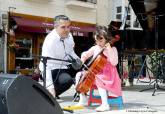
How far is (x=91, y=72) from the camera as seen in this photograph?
4.98m

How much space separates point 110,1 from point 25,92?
20.5 m

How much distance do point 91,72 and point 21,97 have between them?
3418 mm

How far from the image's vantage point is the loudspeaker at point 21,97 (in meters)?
1.53

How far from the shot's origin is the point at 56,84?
212 inches

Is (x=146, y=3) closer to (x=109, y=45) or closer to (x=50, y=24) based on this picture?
(x=109, y=45)

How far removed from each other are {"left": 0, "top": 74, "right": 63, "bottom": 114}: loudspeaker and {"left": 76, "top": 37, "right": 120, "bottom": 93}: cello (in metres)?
3.22

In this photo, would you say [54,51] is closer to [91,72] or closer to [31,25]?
[91,72]

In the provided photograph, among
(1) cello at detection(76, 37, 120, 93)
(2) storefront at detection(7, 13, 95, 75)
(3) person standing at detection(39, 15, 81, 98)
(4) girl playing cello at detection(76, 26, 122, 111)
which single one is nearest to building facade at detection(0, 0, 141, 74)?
(2) storefront at detection(7, 13, 95, 75)

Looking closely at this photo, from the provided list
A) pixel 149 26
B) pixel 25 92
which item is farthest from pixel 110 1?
pixel 25 92

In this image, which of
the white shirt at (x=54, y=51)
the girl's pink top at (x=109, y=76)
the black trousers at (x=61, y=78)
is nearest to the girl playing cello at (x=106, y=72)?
the girl's pink top at (x=109, y=76)

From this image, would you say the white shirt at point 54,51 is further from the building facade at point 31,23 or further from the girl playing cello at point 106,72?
the building facade at point 31,23

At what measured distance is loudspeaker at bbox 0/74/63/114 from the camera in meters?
1.53

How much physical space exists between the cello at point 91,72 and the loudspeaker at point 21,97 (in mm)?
3224

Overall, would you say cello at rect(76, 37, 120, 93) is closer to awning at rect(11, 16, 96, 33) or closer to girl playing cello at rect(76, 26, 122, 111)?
girl playing cello at rect(76, 26, 122, 111)
